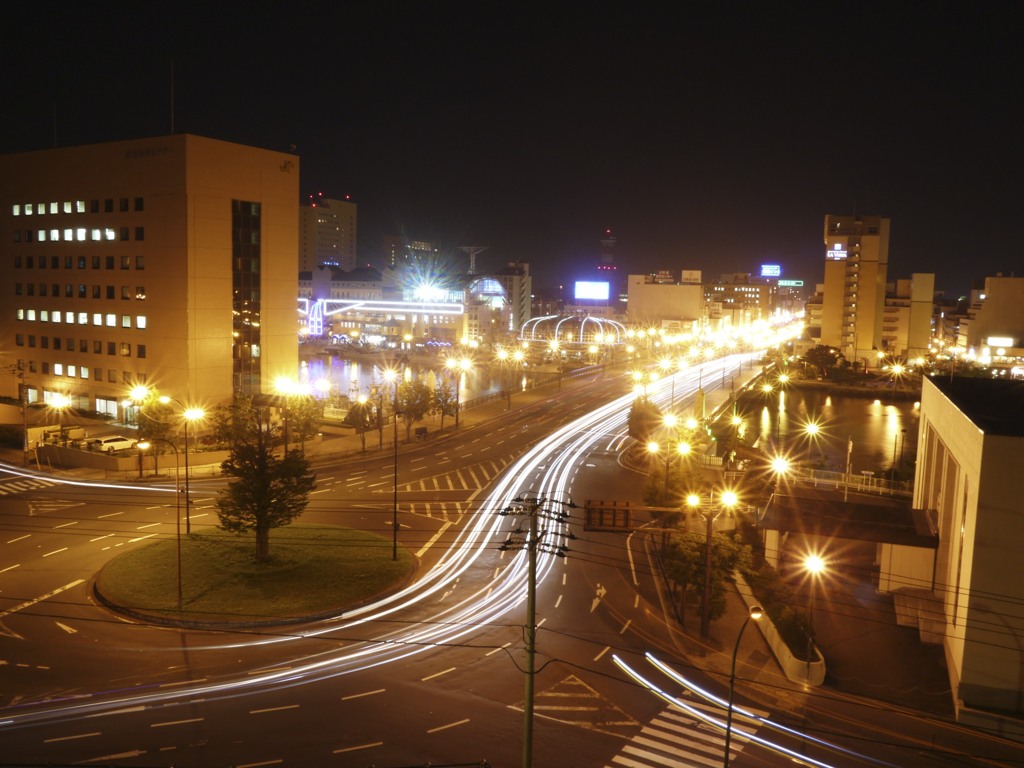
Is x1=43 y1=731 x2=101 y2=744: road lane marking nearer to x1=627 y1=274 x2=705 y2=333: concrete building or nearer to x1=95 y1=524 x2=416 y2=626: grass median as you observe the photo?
x1=95 y1=524 x2=416 y2=626: grass median

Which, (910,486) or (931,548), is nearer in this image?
(931,548)

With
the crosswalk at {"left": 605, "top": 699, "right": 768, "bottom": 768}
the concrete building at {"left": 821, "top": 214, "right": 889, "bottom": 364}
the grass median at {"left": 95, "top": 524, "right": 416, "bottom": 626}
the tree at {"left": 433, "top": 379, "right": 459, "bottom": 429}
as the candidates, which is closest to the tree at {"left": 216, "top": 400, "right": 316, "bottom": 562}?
the grass median at {"left": 95, "top": 524, "right": 416, "bottom": 626}

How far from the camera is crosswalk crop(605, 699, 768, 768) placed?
499 inches

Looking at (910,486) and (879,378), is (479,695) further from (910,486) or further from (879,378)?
(879,378)

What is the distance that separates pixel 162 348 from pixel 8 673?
2891 centimetres

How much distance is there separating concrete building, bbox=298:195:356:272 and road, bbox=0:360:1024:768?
170 meters

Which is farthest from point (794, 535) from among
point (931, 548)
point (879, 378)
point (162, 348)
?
point (879, 378)

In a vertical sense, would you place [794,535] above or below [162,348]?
below

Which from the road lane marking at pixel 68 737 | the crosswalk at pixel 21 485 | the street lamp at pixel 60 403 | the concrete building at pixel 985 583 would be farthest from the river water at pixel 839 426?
the street lamp at pixel 60 403

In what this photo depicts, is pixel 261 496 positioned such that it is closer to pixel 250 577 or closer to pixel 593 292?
pixel 250 577

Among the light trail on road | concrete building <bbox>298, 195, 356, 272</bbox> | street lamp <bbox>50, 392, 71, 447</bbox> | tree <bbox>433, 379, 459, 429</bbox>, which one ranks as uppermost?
concrete building <bbox>298, 195, 356, 272</bbox>

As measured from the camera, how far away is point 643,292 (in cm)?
13812

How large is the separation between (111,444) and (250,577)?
19933mm

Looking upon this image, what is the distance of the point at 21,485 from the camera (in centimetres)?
3011
